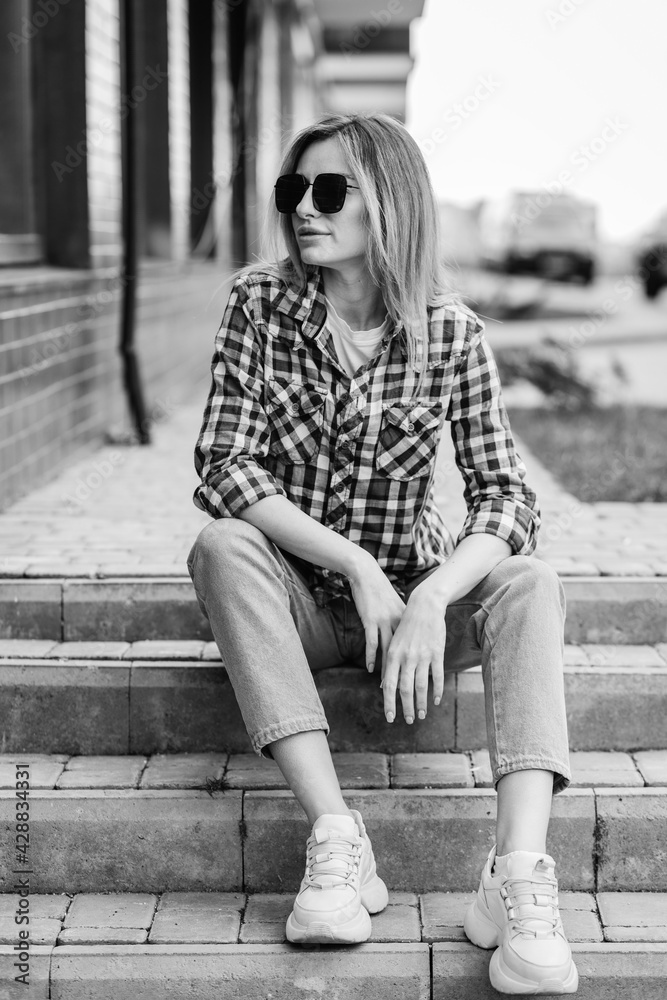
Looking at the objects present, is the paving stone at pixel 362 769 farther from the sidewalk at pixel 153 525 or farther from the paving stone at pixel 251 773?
the sidewalk at pixel 153 525

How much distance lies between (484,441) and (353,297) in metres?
0.43

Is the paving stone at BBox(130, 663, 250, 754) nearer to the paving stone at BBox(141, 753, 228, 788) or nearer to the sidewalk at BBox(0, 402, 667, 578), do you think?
the paving stone at BBox(141, 753, 228, 788)

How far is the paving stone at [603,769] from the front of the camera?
260 centimetres

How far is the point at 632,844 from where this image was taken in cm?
252

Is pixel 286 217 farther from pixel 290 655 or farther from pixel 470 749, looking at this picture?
pixel 470 749

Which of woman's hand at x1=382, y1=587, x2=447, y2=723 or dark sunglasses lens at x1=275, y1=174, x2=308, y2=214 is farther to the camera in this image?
dark sunglasses lens at x1=275, y1=174, x2=308, y2=214

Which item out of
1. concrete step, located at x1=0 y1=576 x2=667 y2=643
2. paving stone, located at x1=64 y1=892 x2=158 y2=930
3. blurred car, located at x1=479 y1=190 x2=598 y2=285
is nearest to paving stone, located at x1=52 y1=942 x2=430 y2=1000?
paving stone, located at x1=64 y1=892 x2=158 y2=930

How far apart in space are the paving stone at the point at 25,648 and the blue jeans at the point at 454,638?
652 mm

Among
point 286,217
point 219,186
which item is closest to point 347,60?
point 219,186

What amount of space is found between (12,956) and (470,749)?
1088mm

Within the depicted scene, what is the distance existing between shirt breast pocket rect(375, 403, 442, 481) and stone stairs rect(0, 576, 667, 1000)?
50cm

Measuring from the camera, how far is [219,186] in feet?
33.9

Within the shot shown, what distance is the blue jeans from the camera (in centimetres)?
226

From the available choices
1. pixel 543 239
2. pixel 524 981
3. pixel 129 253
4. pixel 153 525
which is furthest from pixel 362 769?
pixel 543 239
